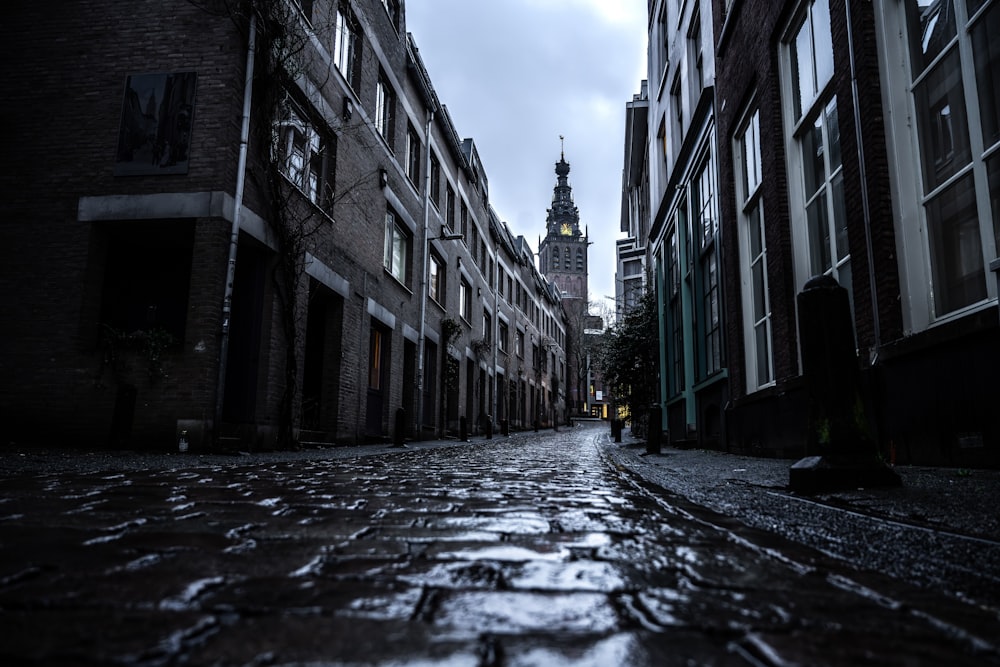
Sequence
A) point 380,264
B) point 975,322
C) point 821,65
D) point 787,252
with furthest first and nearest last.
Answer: point 380,264 < point 787,252 < point 821,65 < point 975,322

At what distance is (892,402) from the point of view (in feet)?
15.9

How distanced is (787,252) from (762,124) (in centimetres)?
192

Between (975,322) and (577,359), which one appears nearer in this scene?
(975,322)

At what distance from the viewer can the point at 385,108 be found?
15.3 metres

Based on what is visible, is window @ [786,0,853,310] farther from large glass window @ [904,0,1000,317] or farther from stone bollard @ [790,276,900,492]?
stone bollard @ [790,276,900,492]

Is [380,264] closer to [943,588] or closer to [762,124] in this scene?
[762,124]

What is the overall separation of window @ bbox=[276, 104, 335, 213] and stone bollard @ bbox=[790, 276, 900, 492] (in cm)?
822

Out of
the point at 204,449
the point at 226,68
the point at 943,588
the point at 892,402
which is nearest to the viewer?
the point at 943,588

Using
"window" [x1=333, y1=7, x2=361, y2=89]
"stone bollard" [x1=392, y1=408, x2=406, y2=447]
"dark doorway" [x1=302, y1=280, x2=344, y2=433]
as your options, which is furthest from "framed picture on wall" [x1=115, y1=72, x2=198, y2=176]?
"stone bollard" [x1=392, y1=408, x2=406, y2=447]

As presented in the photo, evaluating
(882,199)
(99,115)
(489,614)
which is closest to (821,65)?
(882,199)

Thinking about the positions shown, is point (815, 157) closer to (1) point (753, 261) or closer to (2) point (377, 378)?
(1) point (753, 261)

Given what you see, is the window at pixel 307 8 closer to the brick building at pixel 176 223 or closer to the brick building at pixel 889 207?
the brick building at pixel 176 223

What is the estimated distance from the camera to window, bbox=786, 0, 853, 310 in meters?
6.29

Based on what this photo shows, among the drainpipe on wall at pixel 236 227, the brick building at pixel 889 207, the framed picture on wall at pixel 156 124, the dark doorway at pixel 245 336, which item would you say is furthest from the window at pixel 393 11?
the brick building at pixel 889 207
